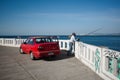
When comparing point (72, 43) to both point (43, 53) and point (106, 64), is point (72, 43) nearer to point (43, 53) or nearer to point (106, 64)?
point (43, 53)

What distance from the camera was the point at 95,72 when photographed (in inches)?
275

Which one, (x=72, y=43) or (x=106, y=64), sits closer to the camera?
(x=106, y=64)

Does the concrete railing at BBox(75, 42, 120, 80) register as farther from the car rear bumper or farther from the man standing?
the man standing

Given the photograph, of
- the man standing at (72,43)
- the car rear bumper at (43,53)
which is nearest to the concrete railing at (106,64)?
the car rear bumper at (43,53)

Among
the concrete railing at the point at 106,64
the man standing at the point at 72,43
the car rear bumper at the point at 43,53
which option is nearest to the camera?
the concrete railing at the point at 106,64

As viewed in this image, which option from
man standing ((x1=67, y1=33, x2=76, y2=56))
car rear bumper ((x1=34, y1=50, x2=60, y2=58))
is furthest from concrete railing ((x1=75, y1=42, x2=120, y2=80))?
man standing ((x1=67, y1=33, x2=76, y2=56))

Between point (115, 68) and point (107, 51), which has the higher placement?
point (107, 51)

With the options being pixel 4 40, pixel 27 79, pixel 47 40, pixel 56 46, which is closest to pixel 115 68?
pixel 27 79

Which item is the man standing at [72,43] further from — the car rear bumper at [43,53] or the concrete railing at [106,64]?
the concrete railing at [106,64]

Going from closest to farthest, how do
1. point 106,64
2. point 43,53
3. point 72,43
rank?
point 106,64 < point 43,53 < point 72,43

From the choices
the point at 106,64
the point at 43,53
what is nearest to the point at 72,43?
the point at 43,53

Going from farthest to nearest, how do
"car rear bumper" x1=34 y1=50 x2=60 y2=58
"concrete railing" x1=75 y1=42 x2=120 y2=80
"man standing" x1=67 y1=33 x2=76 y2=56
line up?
"man standing" x1=67 y1=33 x2=76 y2=56 < "car rear bumper" x1=34 y1=50 x2=60 y2=58 < "concrete railing" x1=75 y1=42 x2=120 y2=80

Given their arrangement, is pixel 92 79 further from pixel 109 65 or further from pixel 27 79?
pixel 27 79

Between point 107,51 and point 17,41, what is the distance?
1763cm
